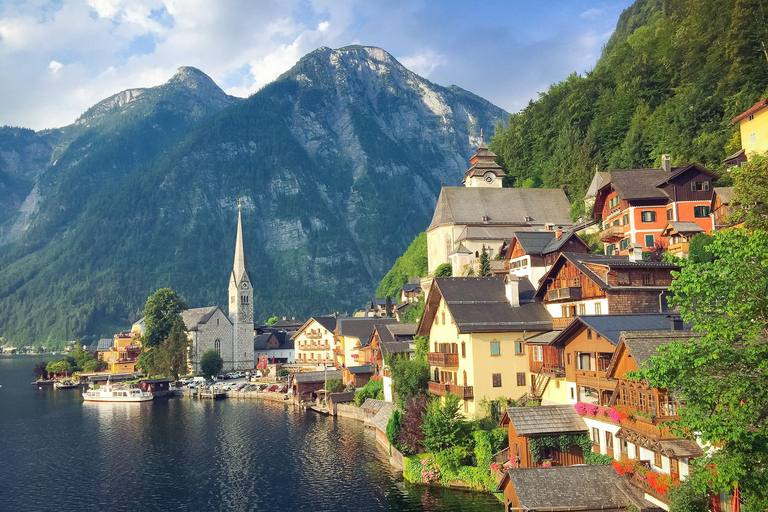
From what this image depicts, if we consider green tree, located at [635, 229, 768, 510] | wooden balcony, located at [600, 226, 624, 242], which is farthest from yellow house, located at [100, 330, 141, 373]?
green tree, located at [635, 229, 768, 510]

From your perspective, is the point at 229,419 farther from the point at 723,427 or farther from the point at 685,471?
the point at 723,427

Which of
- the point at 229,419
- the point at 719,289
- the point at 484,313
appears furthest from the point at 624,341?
the point at 229,419

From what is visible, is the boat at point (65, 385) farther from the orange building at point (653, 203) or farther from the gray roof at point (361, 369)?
the orange building at point (653, 203)

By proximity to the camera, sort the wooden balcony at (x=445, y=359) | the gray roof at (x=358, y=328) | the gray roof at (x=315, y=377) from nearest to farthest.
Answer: the wooden balcony at (x=445, y=359) < the gray roof at (x=315, y=377) < the gray roof at (x=358, y=328)

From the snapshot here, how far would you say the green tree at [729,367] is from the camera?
1980 cm

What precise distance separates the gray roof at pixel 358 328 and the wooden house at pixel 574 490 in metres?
66.9

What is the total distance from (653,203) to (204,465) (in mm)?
48425

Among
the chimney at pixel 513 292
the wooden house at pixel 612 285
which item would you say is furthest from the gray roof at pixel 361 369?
the wooden house at pixel 612 285

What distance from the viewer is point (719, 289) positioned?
68.4 ft

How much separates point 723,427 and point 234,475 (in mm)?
41128

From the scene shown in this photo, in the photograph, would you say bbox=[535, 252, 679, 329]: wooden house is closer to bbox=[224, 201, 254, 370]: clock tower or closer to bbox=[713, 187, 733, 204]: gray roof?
bbox=[713, 187, 733, 204]: gray roof

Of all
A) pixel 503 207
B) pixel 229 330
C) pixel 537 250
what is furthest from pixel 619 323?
pixel 229 330

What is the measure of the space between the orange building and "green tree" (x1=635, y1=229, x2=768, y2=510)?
4026cm

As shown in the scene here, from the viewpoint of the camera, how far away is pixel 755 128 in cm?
5441
